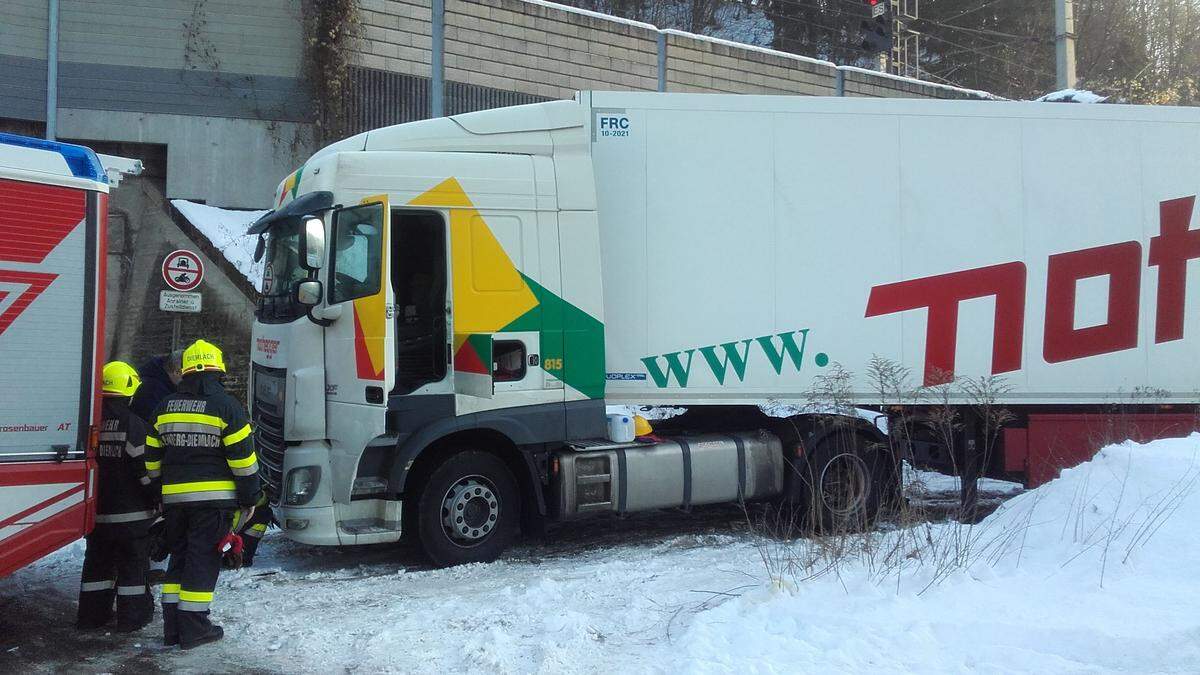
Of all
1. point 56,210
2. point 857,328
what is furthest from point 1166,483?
point 56,210

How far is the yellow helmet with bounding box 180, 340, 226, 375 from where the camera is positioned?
5816 mm

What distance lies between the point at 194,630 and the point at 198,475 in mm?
865

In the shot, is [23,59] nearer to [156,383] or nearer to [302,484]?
[156,383]

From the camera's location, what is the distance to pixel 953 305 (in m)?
8.22

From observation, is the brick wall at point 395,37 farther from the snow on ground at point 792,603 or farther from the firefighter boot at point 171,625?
the firefighter boot at point 171,625

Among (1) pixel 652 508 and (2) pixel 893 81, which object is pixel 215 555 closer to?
(1) pixel 652 508

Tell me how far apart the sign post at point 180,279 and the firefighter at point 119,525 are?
6015mm

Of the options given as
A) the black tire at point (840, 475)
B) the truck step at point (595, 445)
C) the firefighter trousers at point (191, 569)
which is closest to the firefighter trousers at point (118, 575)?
Answer: the firefighter trousers at point (191, 569)

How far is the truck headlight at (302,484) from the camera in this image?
7.05m

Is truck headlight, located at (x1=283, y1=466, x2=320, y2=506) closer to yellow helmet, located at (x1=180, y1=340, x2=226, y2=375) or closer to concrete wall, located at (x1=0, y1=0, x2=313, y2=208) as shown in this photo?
yellow helmet, located at (x1=180, y1=340, x2=226, y2=375)

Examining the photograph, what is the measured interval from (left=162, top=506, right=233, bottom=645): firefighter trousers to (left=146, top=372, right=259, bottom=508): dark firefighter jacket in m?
0.09

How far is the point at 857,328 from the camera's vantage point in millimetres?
8102

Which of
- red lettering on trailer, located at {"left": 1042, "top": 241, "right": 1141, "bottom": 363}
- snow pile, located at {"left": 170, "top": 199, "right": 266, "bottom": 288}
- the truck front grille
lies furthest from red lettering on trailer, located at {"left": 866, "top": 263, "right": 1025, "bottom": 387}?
→ snow pile, located at {"left": 170, "top": 199, "right": 266, "bottom": 288}

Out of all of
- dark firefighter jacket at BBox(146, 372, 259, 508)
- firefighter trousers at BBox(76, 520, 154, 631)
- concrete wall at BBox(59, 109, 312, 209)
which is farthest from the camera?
concrete wall at BBox(59, 109, 312, 209)
